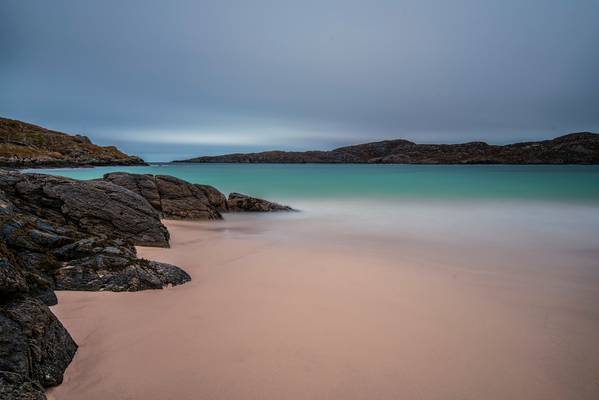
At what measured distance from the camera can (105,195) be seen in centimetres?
802

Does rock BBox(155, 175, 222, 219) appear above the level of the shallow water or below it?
above

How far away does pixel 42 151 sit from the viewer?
244ft

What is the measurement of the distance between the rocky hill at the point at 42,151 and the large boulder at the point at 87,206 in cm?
6329

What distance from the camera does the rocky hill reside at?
61.9 metres

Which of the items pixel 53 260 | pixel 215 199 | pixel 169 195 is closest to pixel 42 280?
pixel 53 260

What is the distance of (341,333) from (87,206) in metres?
6.46

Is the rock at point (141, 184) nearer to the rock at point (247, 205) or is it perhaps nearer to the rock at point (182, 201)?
the rock at point (182, 201)

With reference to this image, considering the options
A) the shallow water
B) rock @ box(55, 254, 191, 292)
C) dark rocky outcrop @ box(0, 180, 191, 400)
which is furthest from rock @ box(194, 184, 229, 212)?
rock @ box(55, 254, 191, 292)

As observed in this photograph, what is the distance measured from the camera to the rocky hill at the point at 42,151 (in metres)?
61.9

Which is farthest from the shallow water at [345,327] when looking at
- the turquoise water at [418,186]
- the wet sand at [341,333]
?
the turquoise water at [418,186]

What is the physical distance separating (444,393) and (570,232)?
11.9 metres

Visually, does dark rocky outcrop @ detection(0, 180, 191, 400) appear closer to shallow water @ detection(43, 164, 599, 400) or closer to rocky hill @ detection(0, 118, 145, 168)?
shallow water @ detection(43, 164, 599, 400)

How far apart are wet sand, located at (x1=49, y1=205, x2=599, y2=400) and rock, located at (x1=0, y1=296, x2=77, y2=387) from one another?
16 centimetres

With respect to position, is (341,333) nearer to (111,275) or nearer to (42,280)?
(111,275)
